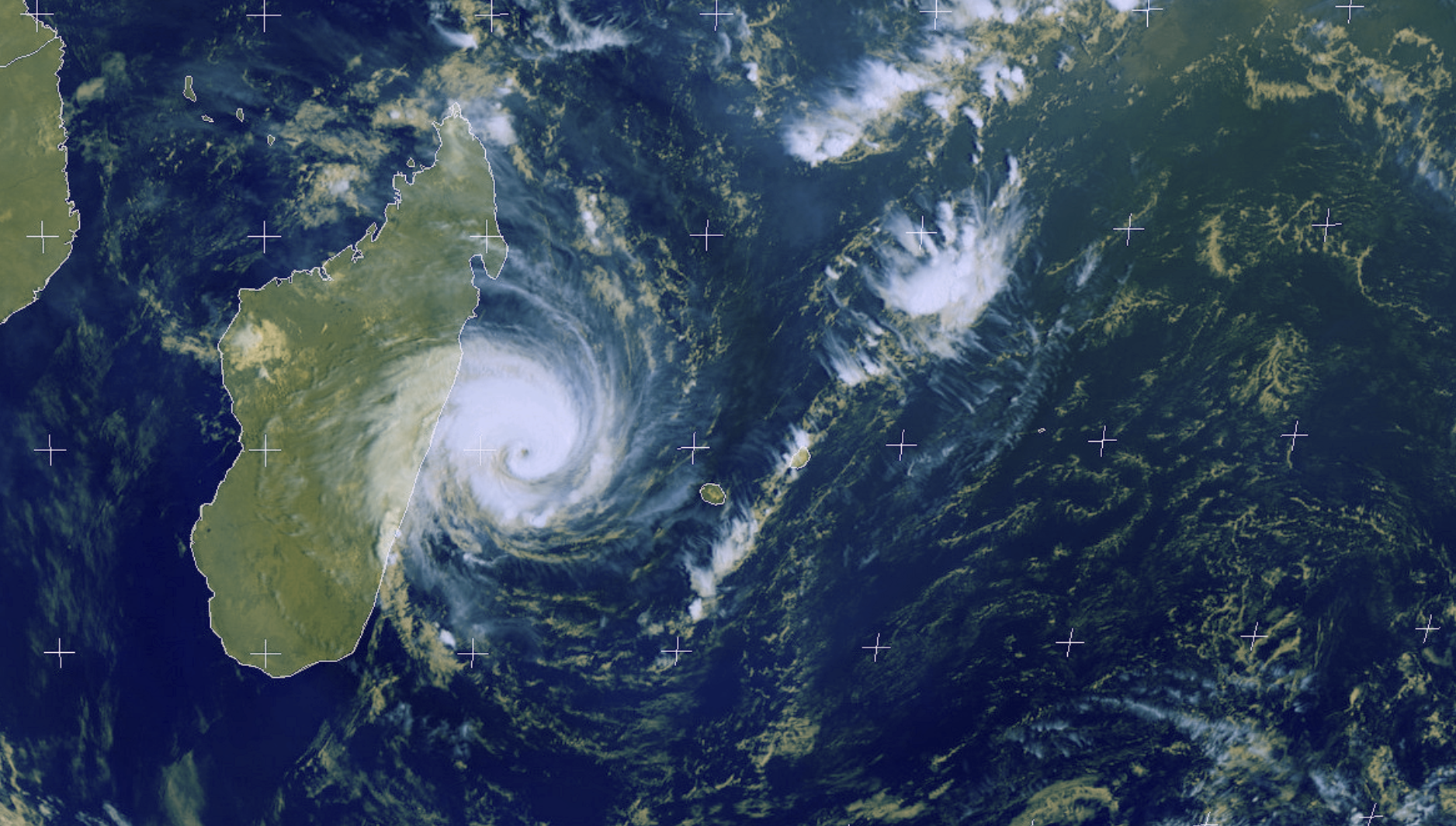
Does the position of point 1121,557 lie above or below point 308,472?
below

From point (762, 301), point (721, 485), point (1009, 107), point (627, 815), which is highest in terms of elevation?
point (1009, 107)

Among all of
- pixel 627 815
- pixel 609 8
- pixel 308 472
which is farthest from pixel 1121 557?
pixel 308 472

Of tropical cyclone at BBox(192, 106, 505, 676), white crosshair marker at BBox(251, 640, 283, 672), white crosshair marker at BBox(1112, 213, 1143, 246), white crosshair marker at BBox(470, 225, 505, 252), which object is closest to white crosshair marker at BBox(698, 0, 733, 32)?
tropical cyclone at BBox(192, 106, 505, 676)

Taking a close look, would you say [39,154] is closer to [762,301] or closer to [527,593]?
[527,593]

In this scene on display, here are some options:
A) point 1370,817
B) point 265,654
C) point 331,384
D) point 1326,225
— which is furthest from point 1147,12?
point 265,654

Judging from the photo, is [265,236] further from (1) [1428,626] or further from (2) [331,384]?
(1) [1428,626]

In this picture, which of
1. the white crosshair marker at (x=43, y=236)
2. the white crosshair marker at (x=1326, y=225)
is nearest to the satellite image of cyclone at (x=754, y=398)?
the white crosshair marker at (x=43, y=236)
